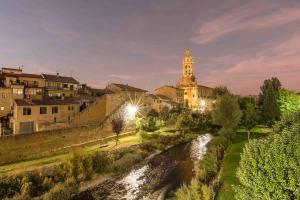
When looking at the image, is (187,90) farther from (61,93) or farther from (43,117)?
(43,117)

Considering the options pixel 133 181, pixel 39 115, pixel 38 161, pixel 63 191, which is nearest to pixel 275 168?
pixel 63 191

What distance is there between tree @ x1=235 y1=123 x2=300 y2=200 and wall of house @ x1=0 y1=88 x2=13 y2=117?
48176 mm

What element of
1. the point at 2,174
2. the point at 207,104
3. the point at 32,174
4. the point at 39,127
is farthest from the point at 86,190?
the point at 207,104

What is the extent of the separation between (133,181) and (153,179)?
2197 millimetres

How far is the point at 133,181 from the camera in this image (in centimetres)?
2389

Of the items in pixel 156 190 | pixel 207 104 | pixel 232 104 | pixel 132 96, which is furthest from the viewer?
pixel 207 104

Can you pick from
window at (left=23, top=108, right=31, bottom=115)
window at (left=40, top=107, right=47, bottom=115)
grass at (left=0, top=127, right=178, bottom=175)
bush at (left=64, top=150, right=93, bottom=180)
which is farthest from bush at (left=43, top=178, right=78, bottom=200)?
window at (left=40, top=107, right=47, bottom=115)

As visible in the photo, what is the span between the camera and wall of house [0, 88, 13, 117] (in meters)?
44.2

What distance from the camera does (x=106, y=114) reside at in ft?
157

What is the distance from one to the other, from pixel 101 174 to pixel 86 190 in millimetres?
3842

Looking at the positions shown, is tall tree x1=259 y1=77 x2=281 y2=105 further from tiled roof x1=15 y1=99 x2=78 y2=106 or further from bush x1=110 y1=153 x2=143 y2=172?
tiled roof x1=15 y1=99 x2=78 y2=106

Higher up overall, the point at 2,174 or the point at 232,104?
the point at 232,104

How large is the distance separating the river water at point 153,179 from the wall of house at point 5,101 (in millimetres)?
31925

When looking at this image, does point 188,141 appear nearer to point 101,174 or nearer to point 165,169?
point 165,169
